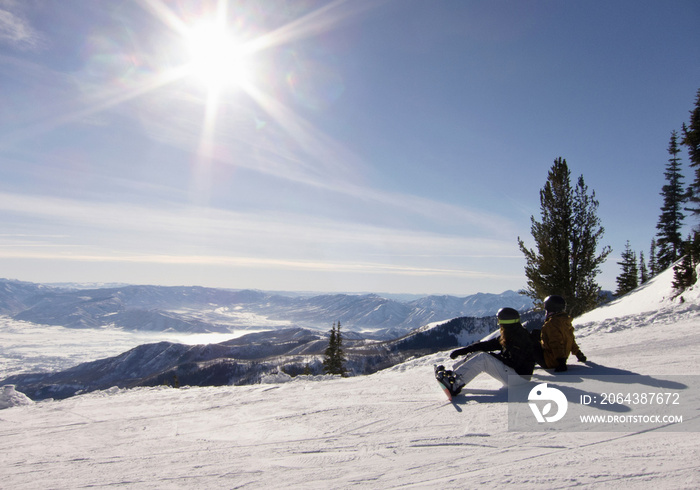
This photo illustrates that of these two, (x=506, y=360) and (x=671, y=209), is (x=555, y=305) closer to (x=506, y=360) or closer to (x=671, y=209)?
(x=506, y=360)

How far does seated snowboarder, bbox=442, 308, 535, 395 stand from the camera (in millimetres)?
5906

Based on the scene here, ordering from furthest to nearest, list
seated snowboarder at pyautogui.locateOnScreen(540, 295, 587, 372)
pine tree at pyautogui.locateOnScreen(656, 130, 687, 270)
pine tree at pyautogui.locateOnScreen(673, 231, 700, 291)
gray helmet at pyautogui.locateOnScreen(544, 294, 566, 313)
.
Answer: pine tree at pyautogui.locateOnScreen(656, 130, 687, 270) → pine tree at pyautogui.locateOnScreen(673, 231, 700, 291) → gray helmet at pyautogui.locateOnScreen(544, 294, 566, 313) → seated snowboarder at pyautogui.locateOnScreen(540, 295, 587, 372)

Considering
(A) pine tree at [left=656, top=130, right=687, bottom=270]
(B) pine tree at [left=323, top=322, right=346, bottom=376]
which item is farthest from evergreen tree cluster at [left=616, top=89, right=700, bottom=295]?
(B) pine tree at [left=323, top=322, right=346, bottom=376]

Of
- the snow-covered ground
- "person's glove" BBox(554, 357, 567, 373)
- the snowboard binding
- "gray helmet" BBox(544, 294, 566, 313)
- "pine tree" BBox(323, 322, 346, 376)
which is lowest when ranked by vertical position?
"pine tree" BBox(323, 322, 346, 376)

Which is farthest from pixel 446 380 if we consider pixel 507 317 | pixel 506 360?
pixel 507 317

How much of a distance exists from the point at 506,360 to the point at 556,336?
107cm

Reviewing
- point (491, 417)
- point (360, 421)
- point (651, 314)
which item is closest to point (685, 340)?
point (651, 314)

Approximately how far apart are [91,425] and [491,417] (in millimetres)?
7001

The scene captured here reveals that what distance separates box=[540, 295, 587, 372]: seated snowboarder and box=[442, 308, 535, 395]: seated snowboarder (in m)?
0.54

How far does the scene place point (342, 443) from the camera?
15.1 ft

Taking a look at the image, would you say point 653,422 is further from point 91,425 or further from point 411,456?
point 91,425

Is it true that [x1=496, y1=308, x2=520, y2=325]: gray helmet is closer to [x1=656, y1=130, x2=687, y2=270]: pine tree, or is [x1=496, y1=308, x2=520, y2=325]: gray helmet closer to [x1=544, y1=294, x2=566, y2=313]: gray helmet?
[x1=544, y1=294, x2=566, y2=313]: gray helmet

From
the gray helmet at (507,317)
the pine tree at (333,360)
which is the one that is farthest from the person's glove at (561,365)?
the pine tree at (333,360)

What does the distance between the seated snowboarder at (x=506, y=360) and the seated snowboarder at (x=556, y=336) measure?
54cm
